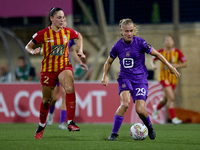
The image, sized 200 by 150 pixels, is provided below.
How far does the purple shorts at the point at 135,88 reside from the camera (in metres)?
5.48

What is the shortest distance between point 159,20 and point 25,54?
3.87 meters

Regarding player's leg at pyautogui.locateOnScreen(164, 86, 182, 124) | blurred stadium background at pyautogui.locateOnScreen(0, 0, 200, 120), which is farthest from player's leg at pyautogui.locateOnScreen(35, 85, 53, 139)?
blurred stadium background at pyautogui.locateOnScreen(0, 0, 200, 120)

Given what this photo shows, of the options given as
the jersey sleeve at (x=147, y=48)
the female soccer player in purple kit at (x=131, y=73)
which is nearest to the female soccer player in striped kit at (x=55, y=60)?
the female soccer player in purple kit at (x=131, y=73)

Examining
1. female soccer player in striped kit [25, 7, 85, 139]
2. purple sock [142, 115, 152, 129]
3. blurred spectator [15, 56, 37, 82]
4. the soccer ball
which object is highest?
female soccer player in striped kit [25, 7, 85, 139]

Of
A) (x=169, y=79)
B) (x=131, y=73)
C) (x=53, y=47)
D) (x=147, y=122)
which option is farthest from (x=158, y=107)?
(x=53, y=47)

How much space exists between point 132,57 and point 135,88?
43 cm

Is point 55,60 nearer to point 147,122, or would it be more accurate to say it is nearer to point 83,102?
point 147,122

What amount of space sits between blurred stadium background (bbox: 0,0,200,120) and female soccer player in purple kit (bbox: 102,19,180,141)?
15.3 ft

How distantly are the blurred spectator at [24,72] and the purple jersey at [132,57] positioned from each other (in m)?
5.33

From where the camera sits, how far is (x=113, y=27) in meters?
11.5

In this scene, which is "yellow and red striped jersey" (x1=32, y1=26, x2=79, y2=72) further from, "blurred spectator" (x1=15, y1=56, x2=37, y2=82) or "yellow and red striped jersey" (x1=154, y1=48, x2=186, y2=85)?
"blurred spectator" (x1=15, y1=56, x2=37, y2=82)

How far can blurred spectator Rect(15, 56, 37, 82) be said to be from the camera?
34.6 ft

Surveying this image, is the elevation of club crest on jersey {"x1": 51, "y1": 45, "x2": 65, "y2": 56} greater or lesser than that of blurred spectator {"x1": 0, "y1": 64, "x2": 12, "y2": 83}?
greater

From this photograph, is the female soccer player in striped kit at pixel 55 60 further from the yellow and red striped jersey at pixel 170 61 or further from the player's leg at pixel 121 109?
the yellow and red striped jersey at pixel 170 61
